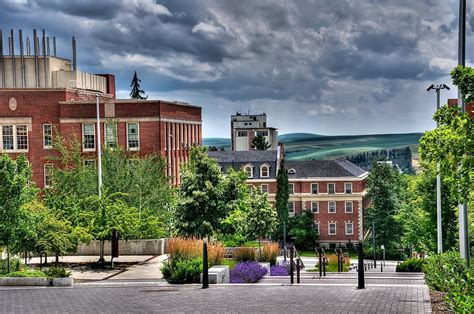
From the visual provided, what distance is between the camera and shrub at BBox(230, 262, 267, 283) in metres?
24.9

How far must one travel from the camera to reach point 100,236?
3288cm

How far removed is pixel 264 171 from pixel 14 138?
187 feet

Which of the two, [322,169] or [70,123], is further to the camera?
[322,169]

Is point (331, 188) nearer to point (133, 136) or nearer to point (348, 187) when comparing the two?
point (348, 187)

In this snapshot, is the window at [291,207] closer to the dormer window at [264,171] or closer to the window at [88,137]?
the dormer window at [264,171]

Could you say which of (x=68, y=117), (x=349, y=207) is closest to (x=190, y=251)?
(x=68, y=117)

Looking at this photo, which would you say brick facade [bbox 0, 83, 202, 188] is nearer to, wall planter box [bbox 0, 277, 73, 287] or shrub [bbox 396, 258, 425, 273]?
shrub [bbox 396, 258, 425, 273]

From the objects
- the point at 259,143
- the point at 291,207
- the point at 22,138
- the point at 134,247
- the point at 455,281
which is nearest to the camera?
the point at 455,281

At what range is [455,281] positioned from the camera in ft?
49.1

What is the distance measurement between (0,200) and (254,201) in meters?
30.5

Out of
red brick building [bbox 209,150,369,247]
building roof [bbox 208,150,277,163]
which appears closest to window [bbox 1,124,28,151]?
red brick building [bbox 209,150,369,247]

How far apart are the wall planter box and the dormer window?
92639mm

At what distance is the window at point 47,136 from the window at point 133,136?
250 inches

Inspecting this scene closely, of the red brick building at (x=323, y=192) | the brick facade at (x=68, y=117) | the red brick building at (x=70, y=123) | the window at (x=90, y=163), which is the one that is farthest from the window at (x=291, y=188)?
the window at (x=90, y=163)
